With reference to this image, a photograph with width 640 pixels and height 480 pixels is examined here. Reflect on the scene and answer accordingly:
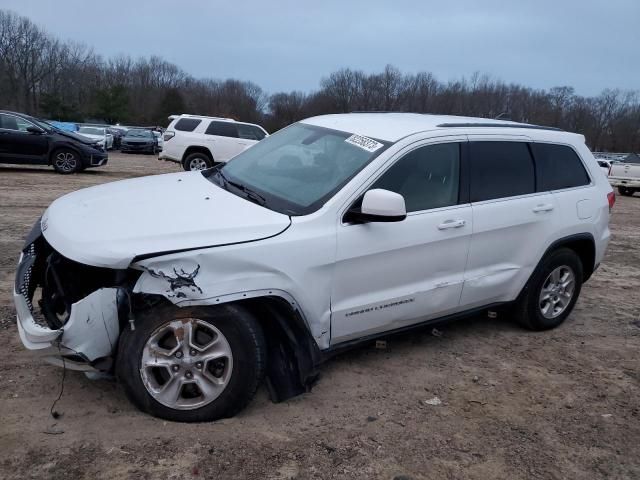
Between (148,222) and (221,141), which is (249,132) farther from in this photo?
(148,222)

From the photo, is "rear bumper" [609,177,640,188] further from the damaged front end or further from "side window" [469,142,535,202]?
the damaged front end

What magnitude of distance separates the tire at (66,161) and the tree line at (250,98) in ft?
173

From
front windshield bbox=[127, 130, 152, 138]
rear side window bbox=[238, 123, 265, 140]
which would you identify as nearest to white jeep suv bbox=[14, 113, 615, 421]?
rear side window bbox=[238, 123, 265, 140]

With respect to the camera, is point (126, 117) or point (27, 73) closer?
point (126, 117)

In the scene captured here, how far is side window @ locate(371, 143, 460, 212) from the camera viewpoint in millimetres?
3621

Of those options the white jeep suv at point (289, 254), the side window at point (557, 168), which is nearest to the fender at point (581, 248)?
the white jeep suv at point (289, 254)

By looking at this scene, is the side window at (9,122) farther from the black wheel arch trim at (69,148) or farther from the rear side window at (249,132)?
the rear side window at (249,132)

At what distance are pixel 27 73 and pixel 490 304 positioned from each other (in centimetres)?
8934

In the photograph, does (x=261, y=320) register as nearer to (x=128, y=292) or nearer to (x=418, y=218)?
(x=128, y=292)

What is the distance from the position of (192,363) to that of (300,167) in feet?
5.18

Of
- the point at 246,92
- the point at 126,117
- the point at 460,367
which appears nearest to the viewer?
Answer: the point at 460,367

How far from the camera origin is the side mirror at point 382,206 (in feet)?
10.5

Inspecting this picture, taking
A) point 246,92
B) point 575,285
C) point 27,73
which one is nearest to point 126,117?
point 27,73

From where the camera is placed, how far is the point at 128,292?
2.82 m
